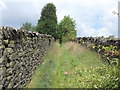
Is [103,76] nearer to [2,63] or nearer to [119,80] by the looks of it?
[119,80]

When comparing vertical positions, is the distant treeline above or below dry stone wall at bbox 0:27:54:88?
above

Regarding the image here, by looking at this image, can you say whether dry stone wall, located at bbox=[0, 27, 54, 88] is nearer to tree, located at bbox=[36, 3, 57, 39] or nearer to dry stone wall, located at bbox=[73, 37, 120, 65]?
dry stone wall, located at bbox=[73, 37, 120, 65]

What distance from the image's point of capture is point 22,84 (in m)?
6.21

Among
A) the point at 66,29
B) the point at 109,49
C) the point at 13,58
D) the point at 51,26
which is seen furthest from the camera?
the point at 66,29

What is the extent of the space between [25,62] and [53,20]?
28104 mm

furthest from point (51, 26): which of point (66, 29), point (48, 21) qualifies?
point (66, 29)

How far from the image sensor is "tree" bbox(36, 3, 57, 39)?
108ft

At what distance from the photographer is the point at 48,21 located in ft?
109

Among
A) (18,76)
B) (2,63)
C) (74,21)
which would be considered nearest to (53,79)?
(18,76)

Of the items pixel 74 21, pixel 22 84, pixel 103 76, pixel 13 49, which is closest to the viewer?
pixel 103 76

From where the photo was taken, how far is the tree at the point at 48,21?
32.9 m

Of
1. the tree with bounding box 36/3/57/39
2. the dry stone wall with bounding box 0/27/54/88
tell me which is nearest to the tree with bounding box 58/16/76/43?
the tree with bounding box 36/3/57/39

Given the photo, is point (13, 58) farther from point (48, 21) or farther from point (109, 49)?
point (48, 21)

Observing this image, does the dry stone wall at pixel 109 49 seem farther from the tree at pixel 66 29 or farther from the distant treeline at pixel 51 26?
the tree at pixel 66 29
